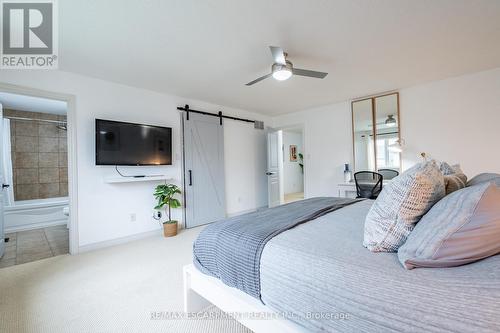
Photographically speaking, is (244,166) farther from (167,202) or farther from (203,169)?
(167,202)

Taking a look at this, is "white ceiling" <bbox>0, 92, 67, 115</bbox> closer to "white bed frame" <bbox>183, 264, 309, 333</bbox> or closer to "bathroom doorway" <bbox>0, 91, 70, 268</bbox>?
"bathroom doorway" <bbox>0, 91, 70, 268</bbox>

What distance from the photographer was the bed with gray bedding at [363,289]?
0.69m

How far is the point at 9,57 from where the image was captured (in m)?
2.46

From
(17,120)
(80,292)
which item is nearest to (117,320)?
(80,292)

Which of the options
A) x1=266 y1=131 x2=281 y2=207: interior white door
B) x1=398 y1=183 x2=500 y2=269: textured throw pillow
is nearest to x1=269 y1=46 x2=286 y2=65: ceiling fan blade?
x1=398 y1=183 x2=500 y2=269: textured throw pillow

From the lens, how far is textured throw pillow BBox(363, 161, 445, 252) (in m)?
1.00

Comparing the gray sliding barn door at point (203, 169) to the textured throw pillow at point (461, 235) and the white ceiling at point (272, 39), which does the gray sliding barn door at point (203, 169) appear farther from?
the textured throw pillow at point (461, 235)

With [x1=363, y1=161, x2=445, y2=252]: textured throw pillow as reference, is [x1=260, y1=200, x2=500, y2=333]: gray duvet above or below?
below

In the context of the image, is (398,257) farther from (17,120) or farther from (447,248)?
(17,120)

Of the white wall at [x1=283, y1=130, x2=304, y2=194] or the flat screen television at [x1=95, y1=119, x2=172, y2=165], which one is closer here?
the flat screen television at [x1=95, y1=119, x2=172, y2=165]

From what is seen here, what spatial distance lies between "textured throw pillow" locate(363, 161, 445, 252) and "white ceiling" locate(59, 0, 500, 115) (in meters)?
1.56

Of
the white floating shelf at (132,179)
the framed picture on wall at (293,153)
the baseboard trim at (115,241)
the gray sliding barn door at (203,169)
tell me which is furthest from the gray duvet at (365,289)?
the framed picture on wall at (293,153)

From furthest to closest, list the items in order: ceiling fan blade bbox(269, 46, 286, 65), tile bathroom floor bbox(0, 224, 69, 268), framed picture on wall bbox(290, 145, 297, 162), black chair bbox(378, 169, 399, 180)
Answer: framed picture on wall bbox(290, 145, 297, 162)
black chair bbox(378, 169, 399, 180)
tile bathroom floor bbox(0, 224, 69, 268)
ceiling fan blade bbox(269, 46, 286, 65)

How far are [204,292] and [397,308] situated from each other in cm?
119
